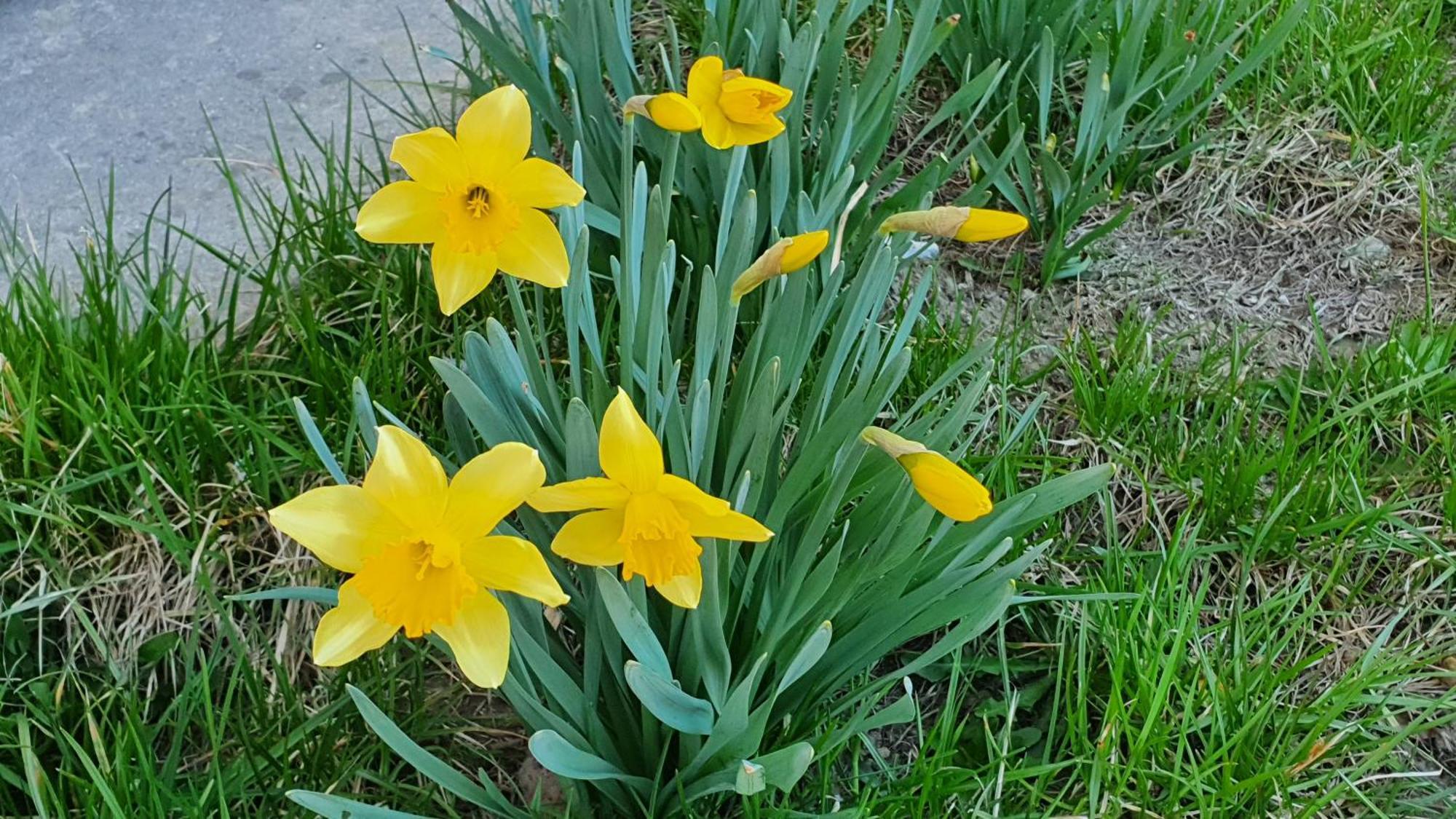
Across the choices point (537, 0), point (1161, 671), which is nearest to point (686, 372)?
point (1161, 671)

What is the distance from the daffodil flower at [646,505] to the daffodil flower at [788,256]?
8.6 inches

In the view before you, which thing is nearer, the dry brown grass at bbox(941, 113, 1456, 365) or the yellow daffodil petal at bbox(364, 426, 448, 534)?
the yellow daffodil petal at bbox(364, 426, 448, 534)

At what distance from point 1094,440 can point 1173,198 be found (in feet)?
2.50

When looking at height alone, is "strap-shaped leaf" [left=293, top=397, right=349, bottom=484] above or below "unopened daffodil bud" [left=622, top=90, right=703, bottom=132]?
below

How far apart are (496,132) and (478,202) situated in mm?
72

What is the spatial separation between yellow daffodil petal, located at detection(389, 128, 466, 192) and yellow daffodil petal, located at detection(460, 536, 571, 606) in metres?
0.37

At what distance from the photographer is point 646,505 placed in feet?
3.14

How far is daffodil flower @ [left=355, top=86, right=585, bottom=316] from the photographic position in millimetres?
1095

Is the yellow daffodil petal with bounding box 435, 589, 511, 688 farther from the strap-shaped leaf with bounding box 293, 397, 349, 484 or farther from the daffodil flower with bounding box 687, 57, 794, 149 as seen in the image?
the daffodil flower with bounding box 687, 57, 794, 149

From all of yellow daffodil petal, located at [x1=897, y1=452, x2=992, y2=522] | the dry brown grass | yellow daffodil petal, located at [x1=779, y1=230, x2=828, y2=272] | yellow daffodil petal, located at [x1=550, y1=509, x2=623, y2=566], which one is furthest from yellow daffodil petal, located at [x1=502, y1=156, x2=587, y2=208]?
the dry brown grass

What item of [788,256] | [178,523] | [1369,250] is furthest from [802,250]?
[1369,250]

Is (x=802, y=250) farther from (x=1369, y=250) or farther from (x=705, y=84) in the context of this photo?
(x=1369, y=250)

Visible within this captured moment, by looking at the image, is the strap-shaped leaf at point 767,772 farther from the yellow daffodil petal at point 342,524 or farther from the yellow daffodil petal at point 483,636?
the yellow daffodil petal at point 342,524

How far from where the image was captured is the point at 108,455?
1.51m
